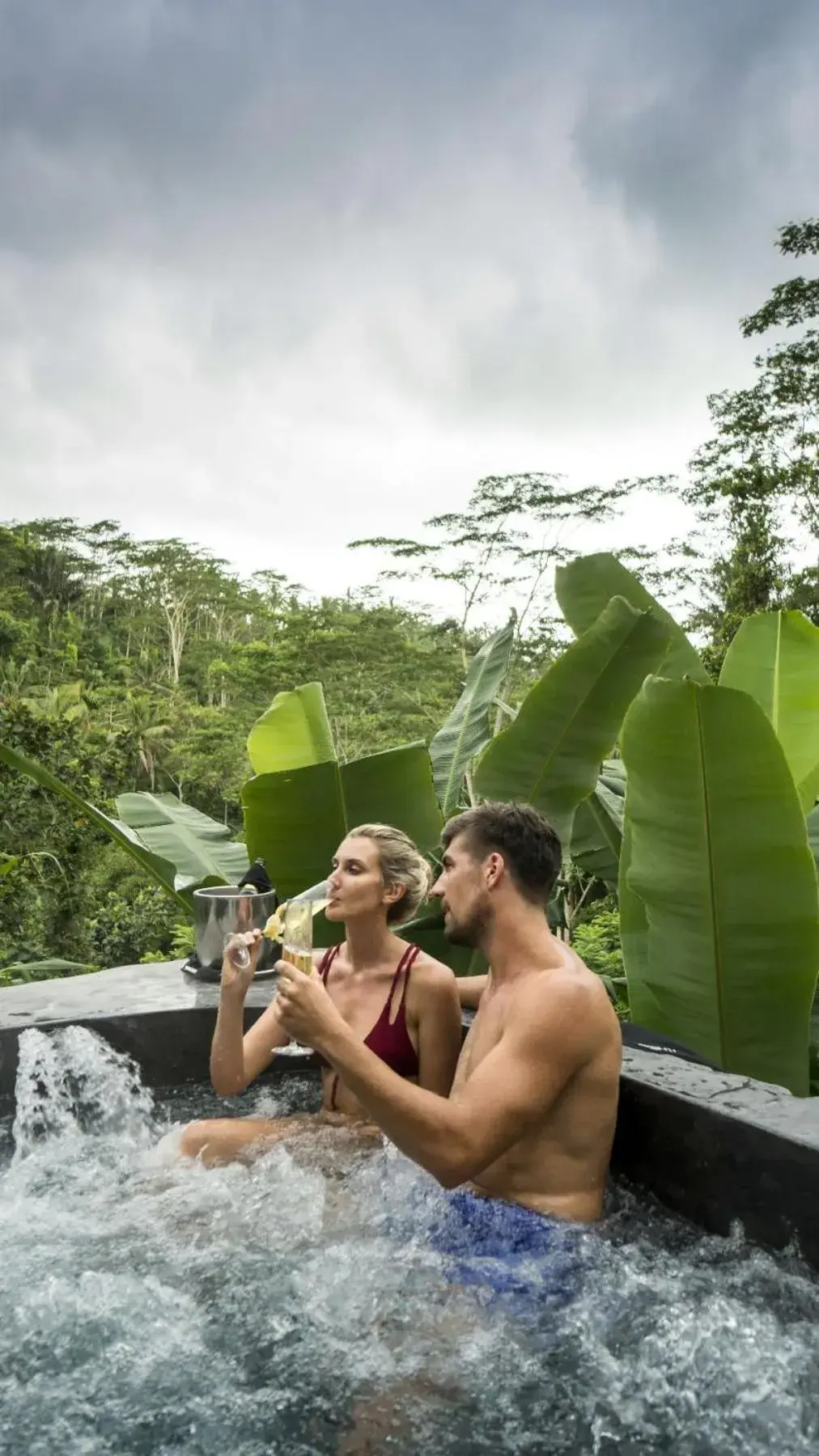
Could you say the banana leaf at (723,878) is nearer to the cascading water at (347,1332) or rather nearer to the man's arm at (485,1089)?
the cascading water at (347,1332)

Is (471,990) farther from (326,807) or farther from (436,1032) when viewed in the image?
(326,807)

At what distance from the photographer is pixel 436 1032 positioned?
2498 mm

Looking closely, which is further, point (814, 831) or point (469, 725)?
point (469, 725)

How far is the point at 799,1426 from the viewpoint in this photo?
1.54 m

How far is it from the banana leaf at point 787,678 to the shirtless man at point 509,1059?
51.0 inches

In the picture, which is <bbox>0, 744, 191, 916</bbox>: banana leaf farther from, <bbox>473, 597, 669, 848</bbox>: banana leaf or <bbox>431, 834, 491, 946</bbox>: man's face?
<bbox>431, 834, 491, 946</bbox>: man's face

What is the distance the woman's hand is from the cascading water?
0.44 m

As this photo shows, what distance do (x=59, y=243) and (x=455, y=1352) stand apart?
16192 mm

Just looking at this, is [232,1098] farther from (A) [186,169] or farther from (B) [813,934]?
(A) [186,169]

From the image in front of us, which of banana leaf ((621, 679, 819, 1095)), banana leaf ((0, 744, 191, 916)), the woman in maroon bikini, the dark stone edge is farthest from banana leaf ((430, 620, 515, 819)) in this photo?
the dark stone edge

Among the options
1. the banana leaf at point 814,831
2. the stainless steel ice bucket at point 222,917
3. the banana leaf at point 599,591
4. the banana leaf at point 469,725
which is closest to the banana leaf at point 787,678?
the banana leaf at point 814,831

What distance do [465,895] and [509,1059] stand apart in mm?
347

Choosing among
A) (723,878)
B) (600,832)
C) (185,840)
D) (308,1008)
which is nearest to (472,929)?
(308,1008)

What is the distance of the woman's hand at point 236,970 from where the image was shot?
7.32 feet
